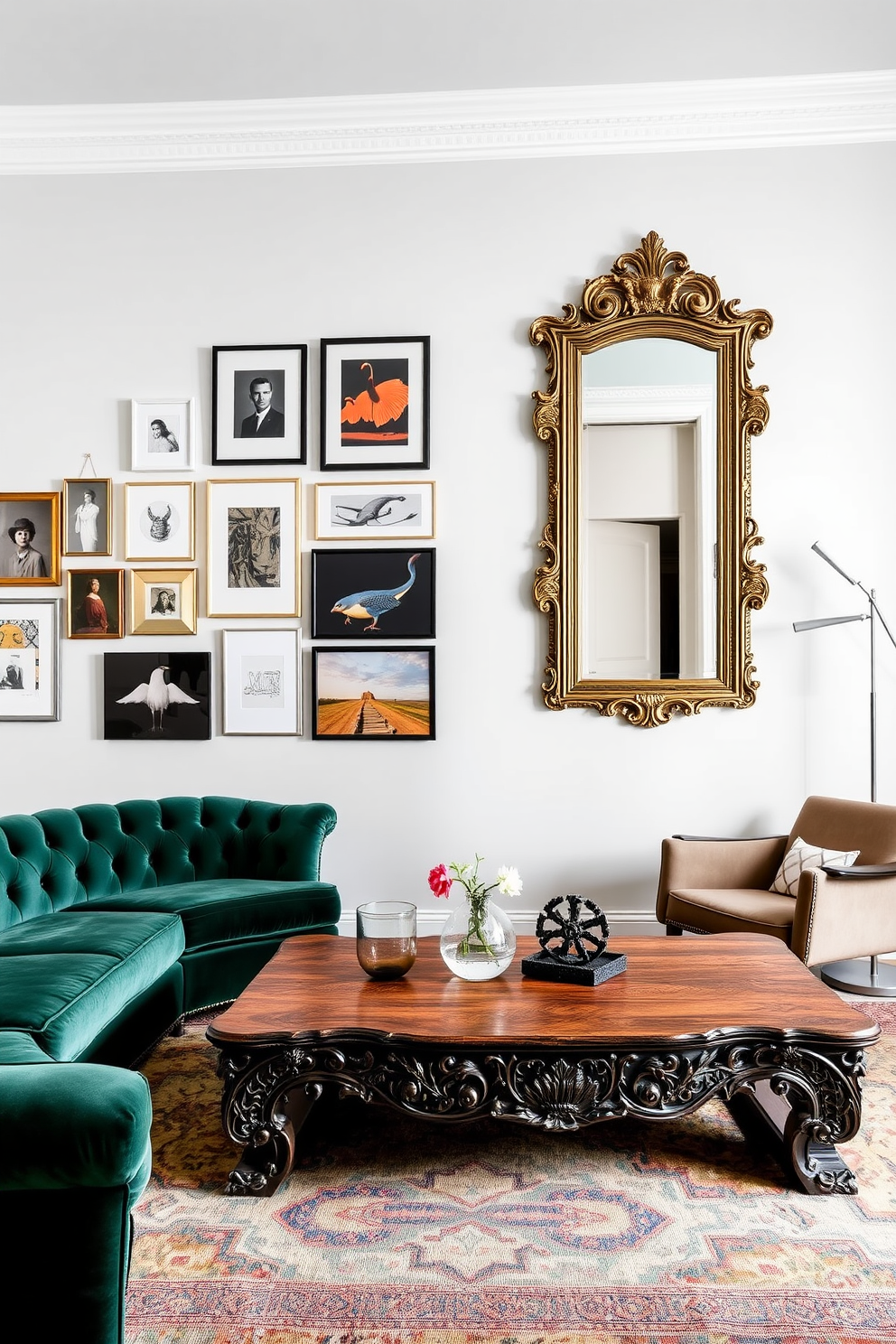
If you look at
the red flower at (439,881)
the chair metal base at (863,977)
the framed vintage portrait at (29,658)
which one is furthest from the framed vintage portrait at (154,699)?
the chair metal base at (863,977)

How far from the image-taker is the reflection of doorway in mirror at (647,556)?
4.40 metres

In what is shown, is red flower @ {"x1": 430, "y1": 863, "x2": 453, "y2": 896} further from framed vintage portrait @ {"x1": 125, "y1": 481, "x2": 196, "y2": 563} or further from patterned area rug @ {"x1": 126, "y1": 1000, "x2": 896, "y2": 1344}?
framed vintage portrait @ {"x1": 125, "y1": 481, "x2": 196, "y2": 563}

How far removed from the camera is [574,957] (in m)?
2.74

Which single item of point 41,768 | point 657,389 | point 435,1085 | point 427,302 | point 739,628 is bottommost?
point 435,1085

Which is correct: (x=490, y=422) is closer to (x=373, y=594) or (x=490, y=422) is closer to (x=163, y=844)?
(x=373, y=594)

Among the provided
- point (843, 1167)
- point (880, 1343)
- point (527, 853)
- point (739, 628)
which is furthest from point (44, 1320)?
point (739, 628)

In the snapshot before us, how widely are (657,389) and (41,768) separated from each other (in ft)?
11.5

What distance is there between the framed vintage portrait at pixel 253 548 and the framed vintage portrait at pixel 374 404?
0.32m

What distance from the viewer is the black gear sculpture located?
2645 mm

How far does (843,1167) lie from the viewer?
237 cm

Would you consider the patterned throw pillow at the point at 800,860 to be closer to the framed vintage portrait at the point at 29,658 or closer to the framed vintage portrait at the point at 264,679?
the framed vintage portrait at the point at 264,679

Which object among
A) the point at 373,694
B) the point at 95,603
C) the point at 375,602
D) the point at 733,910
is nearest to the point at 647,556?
the point at 375,602

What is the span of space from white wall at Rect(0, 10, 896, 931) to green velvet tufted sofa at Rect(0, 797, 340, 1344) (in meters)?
0.52

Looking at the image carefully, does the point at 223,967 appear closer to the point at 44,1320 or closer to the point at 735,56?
the point at 44,1320
